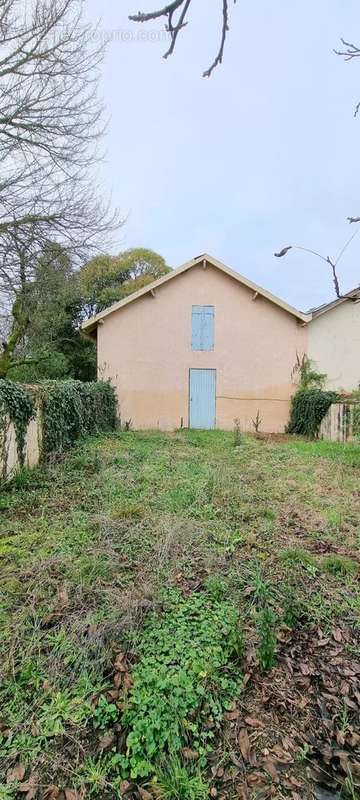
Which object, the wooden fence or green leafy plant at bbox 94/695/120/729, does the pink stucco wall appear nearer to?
the wooden fence

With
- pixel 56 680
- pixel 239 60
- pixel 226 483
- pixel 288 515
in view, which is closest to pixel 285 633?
pixel 56 680

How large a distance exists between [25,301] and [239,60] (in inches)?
323

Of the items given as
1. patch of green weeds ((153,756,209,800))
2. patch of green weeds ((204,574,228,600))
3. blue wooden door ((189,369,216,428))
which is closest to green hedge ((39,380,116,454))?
blue wooden door ((189,369,216,428))

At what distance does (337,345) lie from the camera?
12188 mm

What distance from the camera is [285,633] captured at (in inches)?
93.1

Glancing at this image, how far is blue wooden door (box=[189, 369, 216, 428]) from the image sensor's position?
1212 cm

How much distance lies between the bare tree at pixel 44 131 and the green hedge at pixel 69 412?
2.51m

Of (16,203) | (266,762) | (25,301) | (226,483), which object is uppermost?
(16,203)

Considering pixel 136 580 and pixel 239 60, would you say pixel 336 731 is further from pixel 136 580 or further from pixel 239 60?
pixel 239 60

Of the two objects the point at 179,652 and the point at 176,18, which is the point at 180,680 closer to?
the point at 179,652

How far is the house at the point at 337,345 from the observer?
12.1 metres

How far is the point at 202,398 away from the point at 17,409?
7.55m

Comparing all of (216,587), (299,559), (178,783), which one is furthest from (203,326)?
(178,783)

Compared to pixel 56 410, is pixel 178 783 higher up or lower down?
lower down
